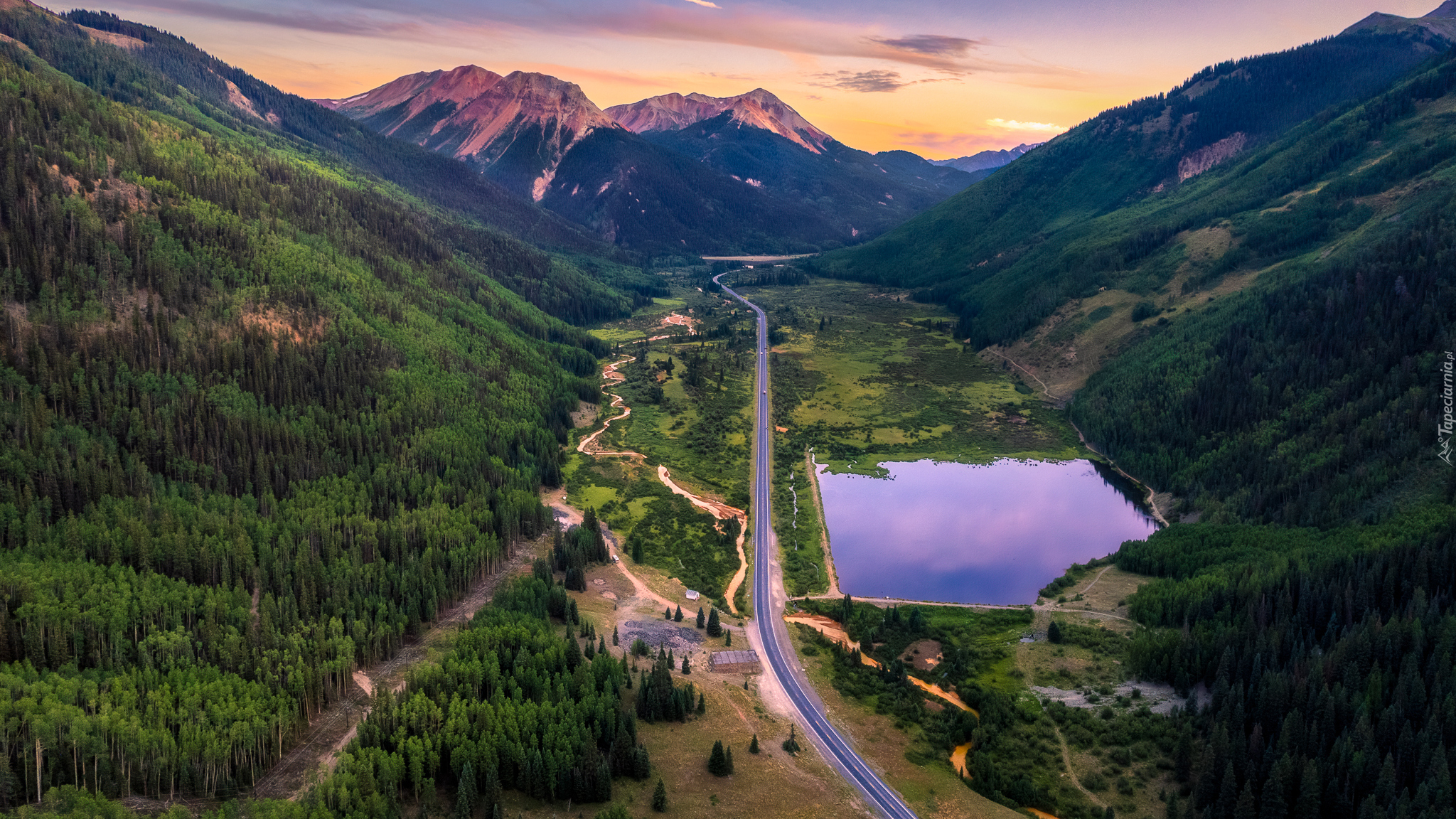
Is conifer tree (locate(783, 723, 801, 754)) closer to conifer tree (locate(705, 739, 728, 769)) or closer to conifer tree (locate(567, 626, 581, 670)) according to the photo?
conifer tree (locate(705, 739, 728, 769))

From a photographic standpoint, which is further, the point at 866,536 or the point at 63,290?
the point at 866,536

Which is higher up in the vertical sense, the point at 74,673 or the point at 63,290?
the point at 63,290

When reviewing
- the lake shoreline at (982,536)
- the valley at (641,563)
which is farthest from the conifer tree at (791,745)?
the lake shoreline at (982,536)

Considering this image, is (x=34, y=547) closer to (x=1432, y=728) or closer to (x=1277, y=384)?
(x=1432, y=728)

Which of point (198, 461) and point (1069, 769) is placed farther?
point (198, 461)

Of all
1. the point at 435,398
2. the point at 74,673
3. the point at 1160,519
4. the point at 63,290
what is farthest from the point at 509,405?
Answer: the point at 1160,519

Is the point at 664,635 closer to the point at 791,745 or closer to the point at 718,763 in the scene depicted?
the point at 791,745

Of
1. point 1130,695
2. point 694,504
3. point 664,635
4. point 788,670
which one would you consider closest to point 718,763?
point 788,670
